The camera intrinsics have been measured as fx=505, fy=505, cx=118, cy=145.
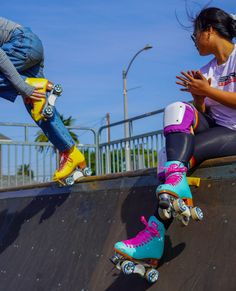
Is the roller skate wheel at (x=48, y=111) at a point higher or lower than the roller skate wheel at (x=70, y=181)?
higher

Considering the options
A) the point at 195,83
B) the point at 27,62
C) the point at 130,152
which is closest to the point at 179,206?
the point at 195,83

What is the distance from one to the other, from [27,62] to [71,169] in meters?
0.95

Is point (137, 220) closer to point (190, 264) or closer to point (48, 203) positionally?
point (190, 264)

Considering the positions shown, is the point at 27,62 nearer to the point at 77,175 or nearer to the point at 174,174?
the point at 77,175

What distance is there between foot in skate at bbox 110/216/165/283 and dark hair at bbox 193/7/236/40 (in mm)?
1244

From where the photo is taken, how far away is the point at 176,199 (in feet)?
8.12

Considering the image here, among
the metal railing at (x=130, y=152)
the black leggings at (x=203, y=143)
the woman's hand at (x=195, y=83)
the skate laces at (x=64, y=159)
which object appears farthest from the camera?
the metal railing at (x=130, y=152)

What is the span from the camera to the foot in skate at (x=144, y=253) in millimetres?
2551

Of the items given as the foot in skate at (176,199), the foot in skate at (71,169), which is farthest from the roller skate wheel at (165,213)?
the foot in skate at (71,169)

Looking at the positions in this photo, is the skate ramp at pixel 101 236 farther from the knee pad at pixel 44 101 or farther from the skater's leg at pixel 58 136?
the knee pad at pixel 44 101

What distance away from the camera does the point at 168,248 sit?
106 inches

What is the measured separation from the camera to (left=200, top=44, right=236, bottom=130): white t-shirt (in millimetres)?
3031

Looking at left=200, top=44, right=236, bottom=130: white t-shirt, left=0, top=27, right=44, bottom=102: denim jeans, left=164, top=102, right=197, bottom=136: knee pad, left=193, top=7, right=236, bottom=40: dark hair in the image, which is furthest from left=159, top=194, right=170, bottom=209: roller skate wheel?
left=0, top=27, right=44, bottom=102: denim jeans

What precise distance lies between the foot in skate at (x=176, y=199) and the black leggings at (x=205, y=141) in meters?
0.16
